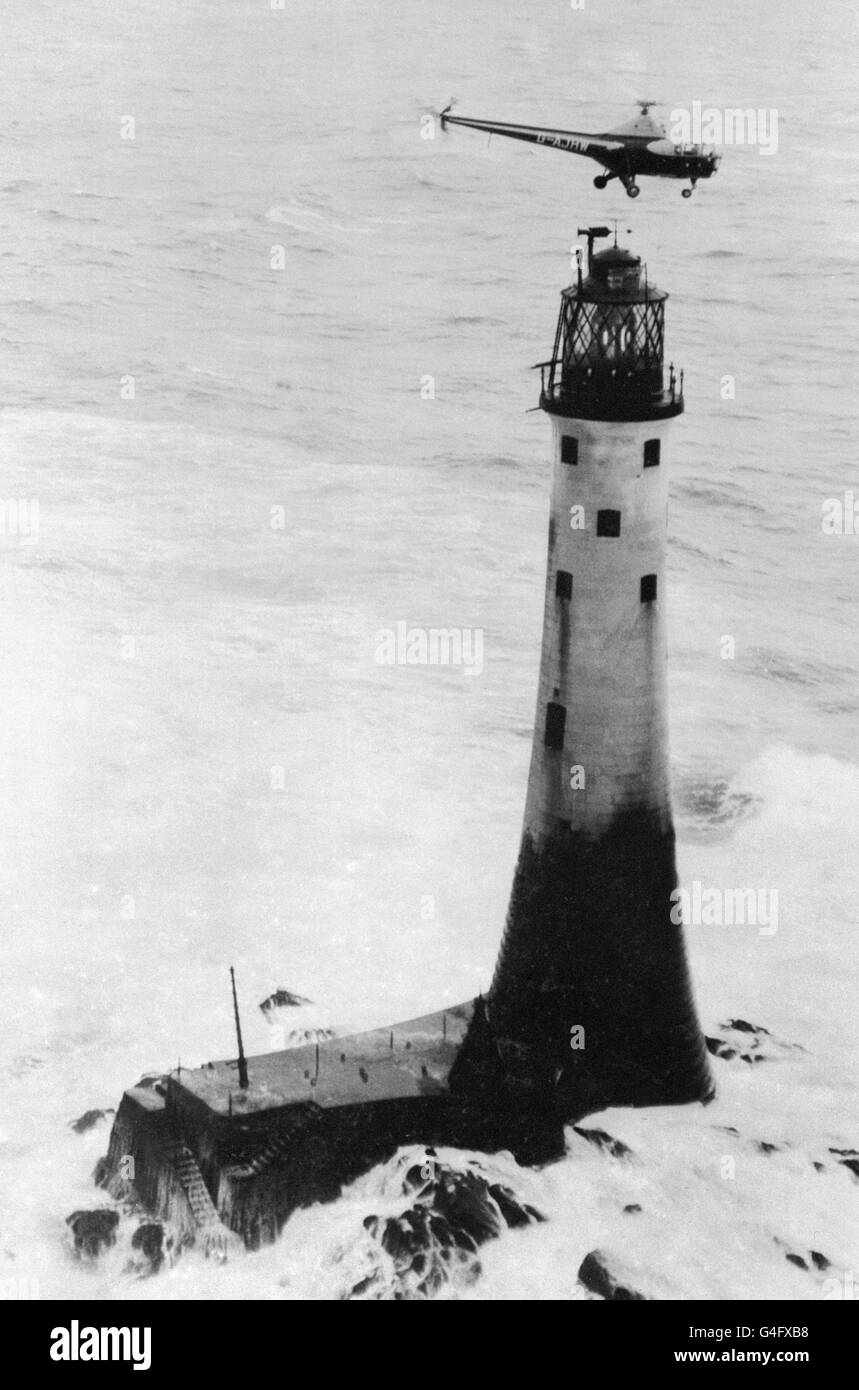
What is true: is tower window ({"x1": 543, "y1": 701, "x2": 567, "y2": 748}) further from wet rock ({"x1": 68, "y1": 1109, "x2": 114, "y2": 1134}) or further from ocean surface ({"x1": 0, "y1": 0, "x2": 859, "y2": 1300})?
wet rock ({"x1": 68, "y1": 1109, "x2": 114, "y2": 1134})

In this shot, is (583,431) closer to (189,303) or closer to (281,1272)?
(281,1272)

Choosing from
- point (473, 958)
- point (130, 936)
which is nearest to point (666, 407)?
point (473, 958)

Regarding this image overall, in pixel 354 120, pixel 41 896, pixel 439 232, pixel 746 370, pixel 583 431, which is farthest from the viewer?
pixel 354 120

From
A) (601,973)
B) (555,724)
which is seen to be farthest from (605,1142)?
(555,724)

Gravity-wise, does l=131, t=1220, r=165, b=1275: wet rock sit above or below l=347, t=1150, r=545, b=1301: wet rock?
below

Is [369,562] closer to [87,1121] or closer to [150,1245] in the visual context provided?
[87,1121]

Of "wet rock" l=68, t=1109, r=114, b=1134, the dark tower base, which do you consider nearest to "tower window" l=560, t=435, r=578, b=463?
the dark tower base
